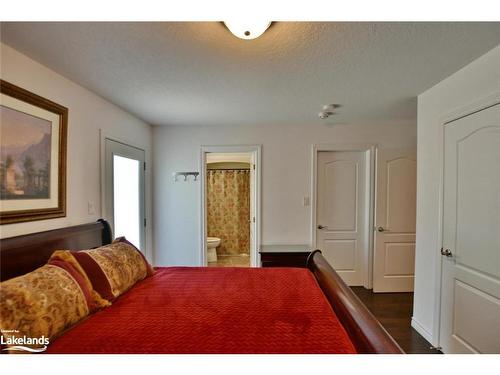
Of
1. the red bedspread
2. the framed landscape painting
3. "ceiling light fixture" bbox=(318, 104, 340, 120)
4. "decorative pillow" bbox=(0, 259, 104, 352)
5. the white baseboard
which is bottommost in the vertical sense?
the white baseboard

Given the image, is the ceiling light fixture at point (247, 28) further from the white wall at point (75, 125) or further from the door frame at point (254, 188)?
the door frame at point (254, 188)

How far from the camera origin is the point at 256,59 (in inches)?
61.9

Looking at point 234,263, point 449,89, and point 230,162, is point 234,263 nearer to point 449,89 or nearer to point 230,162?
point 230,162

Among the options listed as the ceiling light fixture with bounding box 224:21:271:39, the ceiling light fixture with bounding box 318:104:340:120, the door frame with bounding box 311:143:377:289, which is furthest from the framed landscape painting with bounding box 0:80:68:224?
the door frame with bounding box 311:143:377:289

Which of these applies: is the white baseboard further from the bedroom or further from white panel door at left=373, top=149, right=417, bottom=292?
white panel door at left=373, top=149, right=417, bottom=292

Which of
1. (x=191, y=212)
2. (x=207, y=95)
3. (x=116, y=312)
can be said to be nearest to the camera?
(x=116, y=312)

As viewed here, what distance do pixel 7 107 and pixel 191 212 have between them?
221cm

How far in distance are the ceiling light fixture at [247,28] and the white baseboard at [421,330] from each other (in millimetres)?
2772

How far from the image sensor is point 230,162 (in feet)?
16.4

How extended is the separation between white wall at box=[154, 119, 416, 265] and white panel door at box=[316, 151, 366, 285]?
208 mm

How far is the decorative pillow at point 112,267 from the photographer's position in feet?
4.41

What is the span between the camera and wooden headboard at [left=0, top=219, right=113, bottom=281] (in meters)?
1.27
